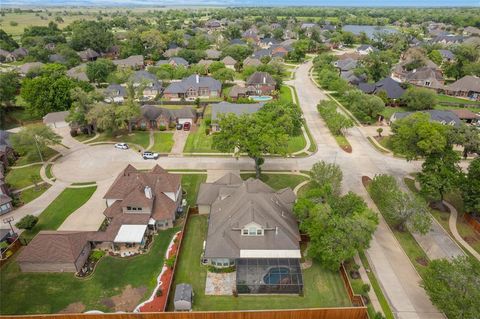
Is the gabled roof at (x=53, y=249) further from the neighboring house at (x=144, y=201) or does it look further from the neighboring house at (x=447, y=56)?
the neighboring house at (x=447, y=56)

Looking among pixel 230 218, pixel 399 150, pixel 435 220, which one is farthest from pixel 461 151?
pixel 230 218

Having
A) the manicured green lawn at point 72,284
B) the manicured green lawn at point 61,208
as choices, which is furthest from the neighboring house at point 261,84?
the manicured green lawn at point 72,284

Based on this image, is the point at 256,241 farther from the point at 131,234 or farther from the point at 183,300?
the point at 131,234

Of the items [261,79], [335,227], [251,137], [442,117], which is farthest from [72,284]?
[261,79]

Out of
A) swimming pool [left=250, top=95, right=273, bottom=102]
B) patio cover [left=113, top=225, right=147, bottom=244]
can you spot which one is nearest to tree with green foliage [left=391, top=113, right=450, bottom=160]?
patio cover [left=113, top=225, right=147, bottom=244]

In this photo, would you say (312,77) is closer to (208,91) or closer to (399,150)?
(208,91)

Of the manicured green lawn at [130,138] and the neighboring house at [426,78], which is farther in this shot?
the neighboring house at [426,78]
